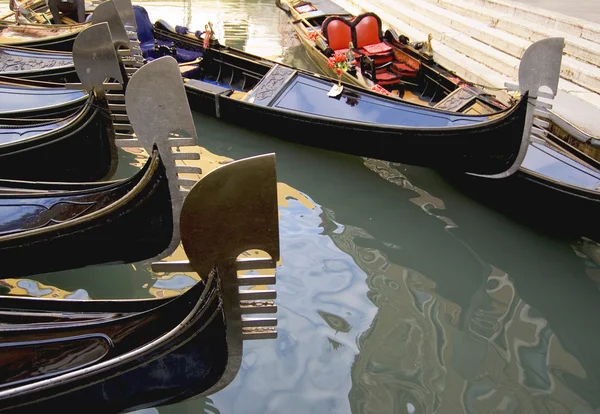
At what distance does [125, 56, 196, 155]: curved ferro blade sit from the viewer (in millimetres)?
1382

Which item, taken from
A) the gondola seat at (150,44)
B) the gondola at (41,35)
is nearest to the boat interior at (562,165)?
the gondola seat at (150,44)

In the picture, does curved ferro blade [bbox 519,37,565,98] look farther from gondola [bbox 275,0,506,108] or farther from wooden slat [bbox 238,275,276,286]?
wooden slat [bbox 238,275,276,286]

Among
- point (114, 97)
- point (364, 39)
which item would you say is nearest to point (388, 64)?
point (364, 39)

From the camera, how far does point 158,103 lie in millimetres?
1427

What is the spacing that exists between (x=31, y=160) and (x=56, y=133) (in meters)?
0.18

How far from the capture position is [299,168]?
9.73 ft

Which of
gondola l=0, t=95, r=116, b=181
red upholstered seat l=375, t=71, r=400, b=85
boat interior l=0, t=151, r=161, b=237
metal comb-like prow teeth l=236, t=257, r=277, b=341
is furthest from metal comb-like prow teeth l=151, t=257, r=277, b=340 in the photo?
red upholstered seat l=375, t=71, r=400, b=85

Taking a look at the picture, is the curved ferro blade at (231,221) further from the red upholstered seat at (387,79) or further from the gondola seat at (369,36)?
the gondola seat at (369,36)

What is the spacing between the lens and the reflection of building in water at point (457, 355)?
163 centimetres

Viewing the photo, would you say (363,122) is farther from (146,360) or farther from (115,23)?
(146,360)

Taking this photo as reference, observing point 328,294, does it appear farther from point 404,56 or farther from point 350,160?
point 404,56

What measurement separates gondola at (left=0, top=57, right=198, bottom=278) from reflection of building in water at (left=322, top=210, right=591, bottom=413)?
0.82 metres

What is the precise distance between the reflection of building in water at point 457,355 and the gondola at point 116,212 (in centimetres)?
82

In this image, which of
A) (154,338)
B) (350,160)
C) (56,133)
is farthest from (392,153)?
(154,338)
